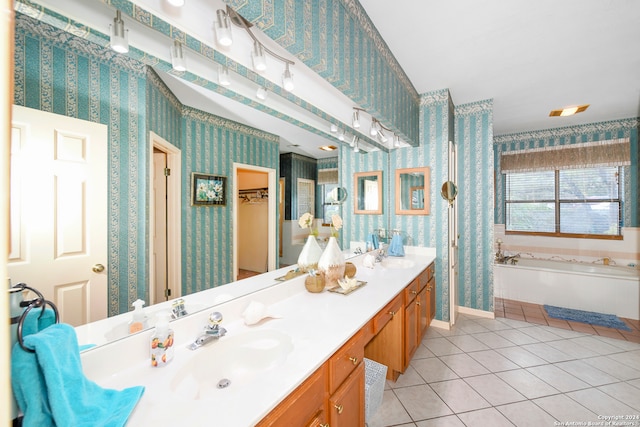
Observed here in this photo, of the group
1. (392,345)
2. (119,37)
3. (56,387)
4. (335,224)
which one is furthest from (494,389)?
(119,37)

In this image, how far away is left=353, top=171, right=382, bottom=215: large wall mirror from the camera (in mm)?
2682

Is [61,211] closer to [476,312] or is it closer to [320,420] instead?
[320,420]

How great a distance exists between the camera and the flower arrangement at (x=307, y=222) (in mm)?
1663

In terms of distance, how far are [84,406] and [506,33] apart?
2.97 m

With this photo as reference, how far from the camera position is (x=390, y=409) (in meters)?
1.78

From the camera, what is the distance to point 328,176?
1.97 meters

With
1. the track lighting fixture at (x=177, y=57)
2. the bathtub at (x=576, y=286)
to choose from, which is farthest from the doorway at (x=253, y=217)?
the bathtub at (x=576, y=286)

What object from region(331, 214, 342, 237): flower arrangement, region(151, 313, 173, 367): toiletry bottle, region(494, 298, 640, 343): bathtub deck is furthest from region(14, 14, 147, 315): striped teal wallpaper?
region(494, 298, 640, 343): bathtub deck

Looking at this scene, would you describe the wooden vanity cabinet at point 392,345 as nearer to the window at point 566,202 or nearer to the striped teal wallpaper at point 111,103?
the striped teal wallpaper at point 111,103

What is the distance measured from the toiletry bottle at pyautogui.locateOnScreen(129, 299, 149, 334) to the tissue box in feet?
4.21

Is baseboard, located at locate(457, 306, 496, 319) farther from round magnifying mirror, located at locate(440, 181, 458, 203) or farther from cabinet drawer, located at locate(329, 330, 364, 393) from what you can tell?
cabinet drawer, located at locate(329, 330, 364, 393)

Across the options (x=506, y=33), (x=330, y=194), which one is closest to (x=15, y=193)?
(x=330, y=194)

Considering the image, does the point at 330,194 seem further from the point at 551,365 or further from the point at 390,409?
the point at 551,365

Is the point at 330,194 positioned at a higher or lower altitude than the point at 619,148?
lower
